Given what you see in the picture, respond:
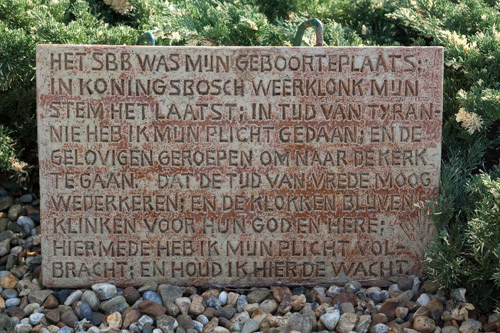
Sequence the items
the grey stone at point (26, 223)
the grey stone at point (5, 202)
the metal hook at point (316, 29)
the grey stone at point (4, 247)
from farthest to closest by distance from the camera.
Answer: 1. the grey stone at point (5, 202)
2. the grey stone at point (26, 223)
3. the grey stone at point (4, 247)
4. the metal hook at point (316, 29)

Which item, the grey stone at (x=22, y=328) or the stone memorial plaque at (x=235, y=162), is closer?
the grey stone at (x=22, y=328)

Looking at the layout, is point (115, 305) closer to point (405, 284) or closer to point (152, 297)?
point (152, 297)

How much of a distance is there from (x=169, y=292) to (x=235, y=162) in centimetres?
68

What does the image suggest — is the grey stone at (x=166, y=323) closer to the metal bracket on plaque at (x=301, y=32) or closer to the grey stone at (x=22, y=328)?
the grey stone at (x=22, y=328)

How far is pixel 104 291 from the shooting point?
11.3 ft

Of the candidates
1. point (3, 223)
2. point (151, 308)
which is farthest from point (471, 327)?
point (3, 223)

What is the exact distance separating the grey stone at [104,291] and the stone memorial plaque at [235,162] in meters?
0.09

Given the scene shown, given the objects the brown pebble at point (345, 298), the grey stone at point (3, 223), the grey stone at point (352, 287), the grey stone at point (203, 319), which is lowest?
the grey stone at point (203, 319)

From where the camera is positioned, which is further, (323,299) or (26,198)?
(26,198)

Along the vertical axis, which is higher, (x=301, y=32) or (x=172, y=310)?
(x=301, y=32)

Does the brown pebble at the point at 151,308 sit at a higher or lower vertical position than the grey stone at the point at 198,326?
higher

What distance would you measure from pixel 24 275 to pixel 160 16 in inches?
71.6

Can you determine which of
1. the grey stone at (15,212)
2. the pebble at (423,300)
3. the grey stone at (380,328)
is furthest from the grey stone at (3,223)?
the pebble at (423,300)

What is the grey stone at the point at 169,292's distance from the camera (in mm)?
3375
